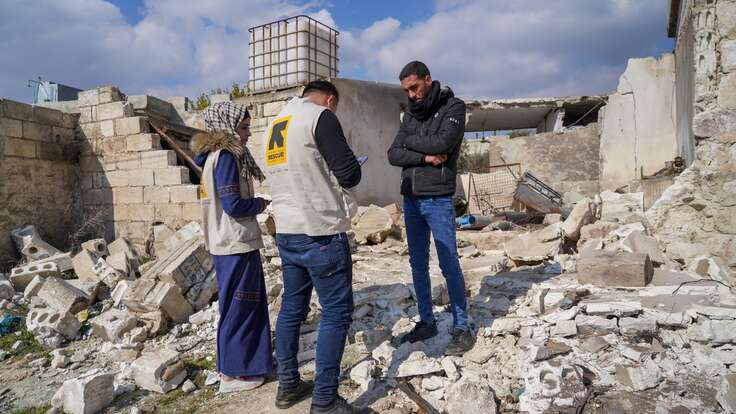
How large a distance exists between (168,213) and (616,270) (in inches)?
249

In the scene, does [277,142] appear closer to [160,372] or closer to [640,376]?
[160,372]

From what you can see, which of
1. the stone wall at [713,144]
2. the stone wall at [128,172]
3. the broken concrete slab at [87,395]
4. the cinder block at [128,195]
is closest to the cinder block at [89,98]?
the stone wall at [128,172]

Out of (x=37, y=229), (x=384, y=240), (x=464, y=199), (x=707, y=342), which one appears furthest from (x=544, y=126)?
(x=37, y=229)

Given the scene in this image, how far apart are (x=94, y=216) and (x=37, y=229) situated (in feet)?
2.82

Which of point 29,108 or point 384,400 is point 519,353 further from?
point 29,108

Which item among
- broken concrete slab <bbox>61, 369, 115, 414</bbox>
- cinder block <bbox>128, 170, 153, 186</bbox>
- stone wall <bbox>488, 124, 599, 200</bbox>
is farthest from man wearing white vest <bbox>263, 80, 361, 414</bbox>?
stone wall <bbox>488, 124, 599, 200</bbox>

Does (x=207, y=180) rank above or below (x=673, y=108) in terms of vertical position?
below

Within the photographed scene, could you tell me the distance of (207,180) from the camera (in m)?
2.87

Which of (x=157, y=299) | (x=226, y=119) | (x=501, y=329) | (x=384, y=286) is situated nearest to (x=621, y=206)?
(x=384, y=286)

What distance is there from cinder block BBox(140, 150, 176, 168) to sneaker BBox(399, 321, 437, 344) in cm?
546

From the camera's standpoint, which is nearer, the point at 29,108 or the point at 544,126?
the point at 29,108

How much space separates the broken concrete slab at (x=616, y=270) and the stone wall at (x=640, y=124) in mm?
7056

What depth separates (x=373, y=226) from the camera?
739cm

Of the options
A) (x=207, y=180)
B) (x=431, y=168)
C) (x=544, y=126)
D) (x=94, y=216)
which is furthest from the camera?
(x=544, y=126)
